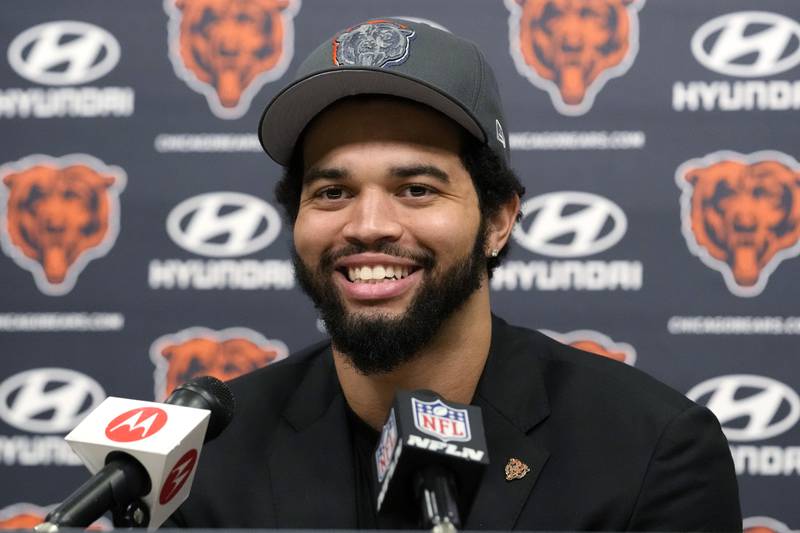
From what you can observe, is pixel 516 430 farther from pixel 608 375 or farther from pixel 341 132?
pixel 341 132

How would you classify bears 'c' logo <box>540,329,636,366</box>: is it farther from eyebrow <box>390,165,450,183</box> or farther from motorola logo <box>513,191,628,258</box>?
eyebrow <box>390,165,450,183</box>

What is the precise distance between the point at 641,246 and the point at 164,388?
1376 mm

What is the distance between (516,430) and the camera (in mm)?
1416

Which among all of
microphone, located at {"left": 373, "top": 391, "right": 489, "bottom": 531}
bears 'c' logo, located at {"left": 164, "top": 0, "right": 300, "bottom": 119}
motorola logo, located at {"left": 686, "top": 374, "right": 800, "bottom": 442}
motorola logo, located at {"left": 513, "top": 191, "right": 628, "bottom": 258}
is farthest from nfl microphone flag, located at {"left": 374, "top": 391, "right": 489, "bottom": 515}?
bears 'c' logo, located at {"left": 164, "top": 0, "right": 300, "bottom": 119}

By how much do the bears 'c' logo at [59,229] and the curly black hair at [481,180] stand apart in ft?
3.05

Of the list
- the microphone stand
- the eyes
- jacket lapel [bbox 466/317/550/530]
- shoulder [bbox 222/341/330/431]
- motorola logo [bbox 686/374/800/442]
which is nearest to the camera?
the microphone stand

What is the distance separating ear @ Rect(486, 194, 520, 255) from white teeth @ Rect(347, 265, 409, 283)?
9.0 inches

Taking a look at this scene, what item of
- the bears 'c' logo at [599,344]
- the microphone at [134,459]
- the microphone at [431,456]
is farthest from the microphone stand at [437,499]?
the bears 'c' logo at [599,344]

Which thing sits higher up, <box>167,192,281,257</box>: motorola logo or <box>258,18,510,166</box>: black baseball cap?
<box>258,18,510,166</box>: black baseball cap

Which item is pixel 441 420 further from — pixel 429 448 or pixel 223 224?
pixel 223 224

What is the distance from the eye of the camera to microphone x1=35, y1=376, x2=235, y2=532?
0.85m

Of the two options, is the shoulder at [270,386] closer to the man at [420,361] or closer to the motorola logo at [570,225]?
the man at [420,361]

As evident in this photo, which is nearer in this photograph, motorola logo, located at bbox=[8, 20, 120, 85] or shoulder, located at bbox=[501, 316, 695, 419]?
shoulder, located at bbox=[501, 316, 695, 419]

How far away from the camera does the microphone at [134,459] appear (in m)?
0.85
